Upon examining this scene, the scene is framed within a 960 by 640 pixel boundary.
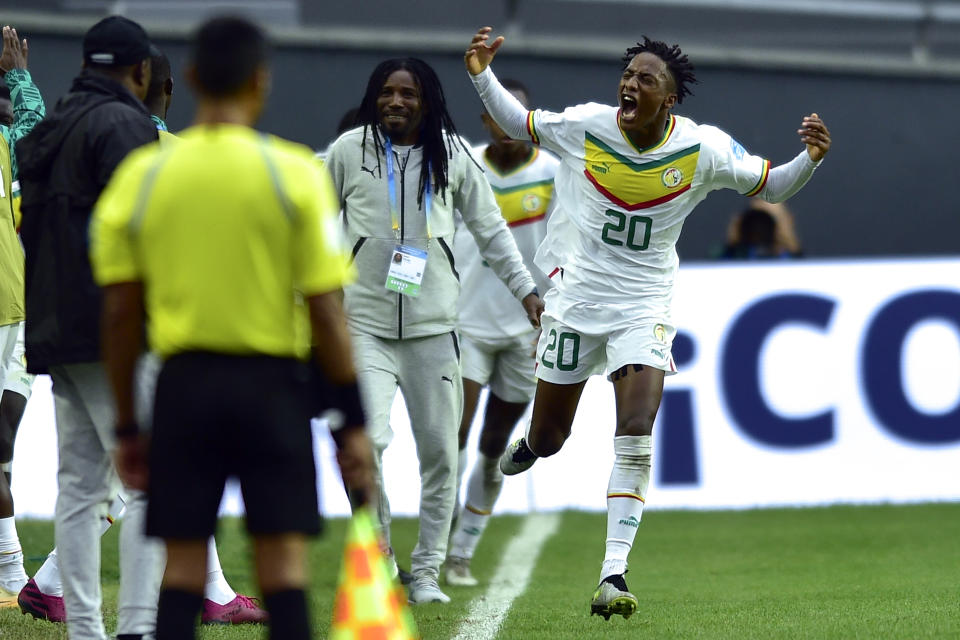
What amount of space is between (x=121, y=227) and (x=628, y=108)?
3.43 metres

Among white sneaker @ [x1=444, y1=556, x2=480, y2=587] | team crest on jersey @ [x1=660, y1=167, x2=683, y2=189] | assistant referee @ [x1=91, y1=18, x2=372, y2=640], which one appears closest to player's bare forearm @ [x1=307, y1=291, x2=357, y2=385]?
assistant referee @ [x1=91, y1=18, x2=372, y2=640]

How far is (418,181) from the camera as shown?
7.31 m

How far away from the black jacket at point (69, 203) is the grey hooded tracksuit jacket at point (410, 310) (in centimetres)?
218

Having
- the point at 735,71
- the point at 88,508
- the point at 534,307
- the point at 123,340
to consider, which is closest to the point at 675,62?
the point at 534,307

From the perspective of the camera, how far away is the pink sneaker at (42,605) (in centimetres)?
642

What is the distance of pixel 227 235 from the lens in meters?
3.82

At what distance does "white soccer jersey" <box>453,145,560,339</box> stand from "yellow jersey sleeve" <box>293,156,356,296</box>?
5.23 meters

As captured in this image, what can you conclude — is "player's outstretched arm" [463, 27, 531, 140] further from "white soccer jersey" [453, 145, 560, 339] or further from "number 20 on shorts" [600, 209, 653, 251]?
"white soccer jersey" [453, 145, 560, 339]

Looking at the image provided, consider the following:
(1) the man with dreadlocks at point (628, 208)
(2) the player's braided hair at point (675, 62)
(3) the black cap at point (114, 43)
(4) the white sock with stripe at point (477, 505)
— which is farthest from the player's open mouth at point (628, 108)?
(4) the white sock with stripe at point (477, 505)

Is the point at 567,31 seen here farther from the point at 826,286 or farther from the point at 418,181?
the point at 418,181

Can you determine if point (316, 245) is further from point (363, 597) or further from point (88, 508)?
point (88, 508)

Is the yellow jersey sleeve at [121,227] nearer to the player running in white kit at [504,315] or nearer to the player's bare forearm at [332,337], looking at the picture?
the player's bare forearm at [332,337]

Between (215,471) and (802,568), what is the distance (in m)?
5.25

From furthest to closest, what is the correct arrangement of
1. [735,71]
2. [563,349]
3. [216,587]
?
[735,71] < [563,349] < [216,587]
